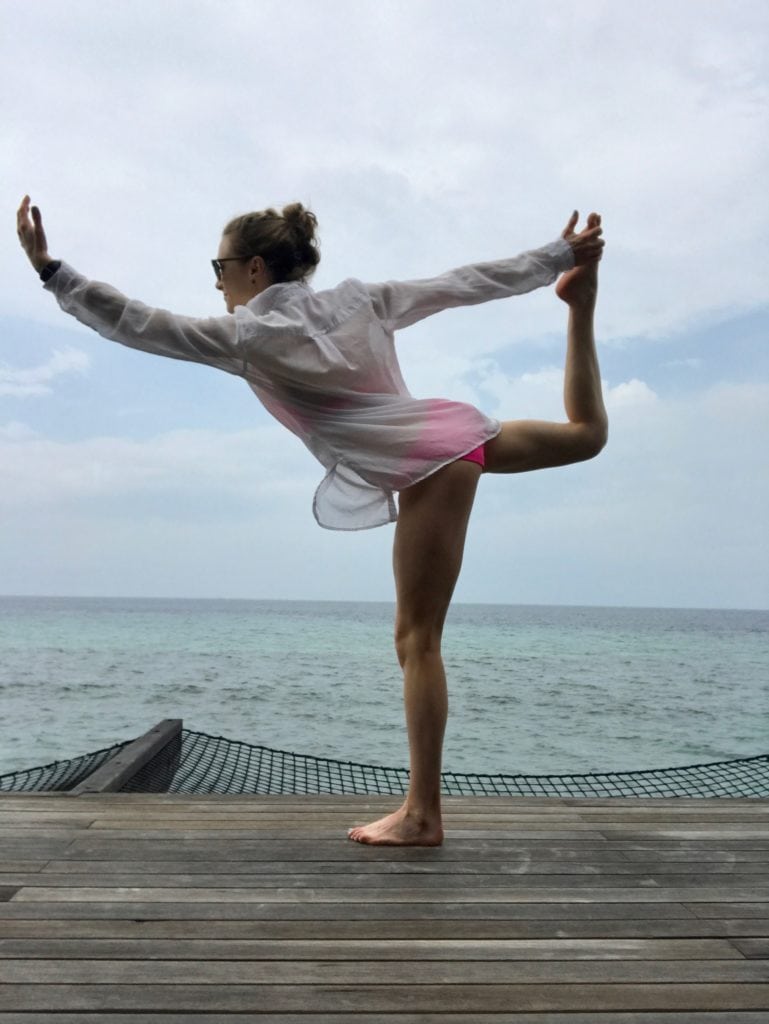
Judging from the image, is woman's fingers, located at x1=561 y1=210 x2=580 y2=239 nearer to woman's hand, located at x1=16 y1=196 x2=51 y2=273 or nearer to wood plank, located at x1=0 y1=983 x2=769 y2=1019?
woman's hand, located at x1=16 y1=196 x2=51 y2=273

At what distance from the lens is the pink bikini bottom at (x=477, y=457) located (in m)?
1.97

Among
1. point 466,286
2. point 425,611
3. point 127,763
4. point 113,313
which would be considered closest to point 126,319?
point 113,313

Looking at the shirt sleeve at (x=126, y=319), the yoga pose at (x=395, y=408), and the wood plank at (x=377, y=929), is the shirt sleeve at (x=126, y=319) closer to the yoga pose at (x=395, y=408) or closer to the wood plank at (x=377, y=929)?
the yoga pose at (x=395, y=408)

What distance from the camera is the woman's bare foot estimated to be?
1.93 m

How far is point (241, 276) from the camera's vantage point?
2.05 m

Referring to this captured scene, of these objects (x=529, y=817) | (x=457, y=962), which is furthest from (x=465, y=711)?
(x=457, y=962)

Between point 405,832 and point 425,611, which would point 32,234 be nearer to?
point 425,611

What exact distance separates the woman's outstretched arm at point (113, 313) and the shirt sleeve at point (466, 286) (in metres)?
0.41

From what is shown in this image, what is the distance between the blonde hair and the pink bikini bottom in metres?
0.58

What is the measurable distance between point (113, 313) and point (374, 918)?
1.26 meters

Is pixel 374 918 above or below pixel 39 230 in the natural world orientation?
below

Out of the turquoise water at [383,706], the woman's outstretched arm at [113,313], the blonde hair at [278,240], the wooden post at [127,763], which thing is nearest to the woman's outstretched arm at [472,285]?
the blonde hair at [278,240]

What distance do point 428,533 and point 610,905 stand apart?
2.71 feet

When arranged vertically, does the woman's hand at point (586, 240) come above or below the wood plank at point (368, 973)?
above
